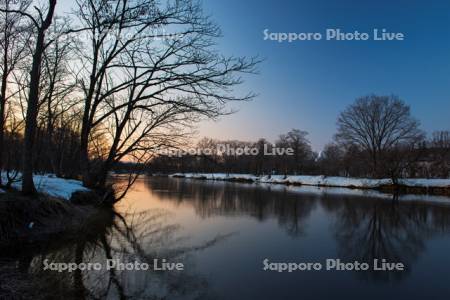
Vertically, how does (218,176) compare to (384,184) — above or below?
below

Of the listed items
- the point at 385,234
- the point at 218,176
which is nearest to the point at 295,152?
the point at 218,176

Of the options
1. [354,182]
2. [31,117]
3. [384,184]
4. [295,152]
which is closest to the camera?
[31,117]

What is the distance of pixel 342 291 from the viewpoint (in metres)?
6.61

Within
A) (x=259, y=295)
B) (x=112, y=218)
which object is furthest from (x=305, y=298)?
(x=112, y=218)

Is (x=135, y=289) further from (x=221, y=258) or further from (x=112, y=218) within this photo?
(x=112, y=218)

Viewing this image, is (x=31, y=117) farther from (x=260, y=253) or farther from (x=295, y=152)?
(x=295, y=152)

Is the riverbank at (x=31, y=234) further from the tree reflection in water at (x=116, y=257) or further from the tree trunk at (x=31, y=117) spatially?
the tree trunk at (x=31, y=117)

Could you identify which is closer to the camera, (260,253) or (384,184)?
(260,253)

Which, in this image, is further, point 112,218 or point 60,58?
point 60,58

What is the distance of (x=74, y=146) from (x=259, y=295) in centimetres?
2516

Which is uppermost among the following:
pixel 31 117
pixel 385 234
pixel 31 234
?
pixel 31 117

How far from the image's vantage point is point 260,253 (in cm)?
930

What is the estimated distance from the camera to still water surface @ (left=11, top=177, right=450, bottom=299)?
6.45 metres

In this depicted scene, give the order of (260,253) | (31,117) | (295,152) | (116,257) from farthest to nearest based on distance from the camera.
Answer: (295,152), (31,117), (260,253), (116,257)
